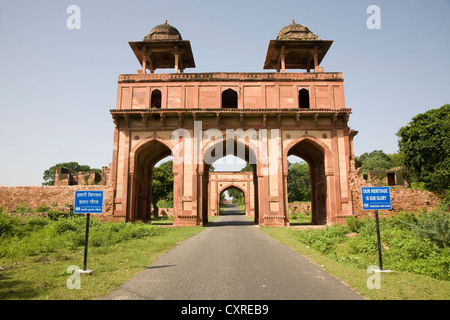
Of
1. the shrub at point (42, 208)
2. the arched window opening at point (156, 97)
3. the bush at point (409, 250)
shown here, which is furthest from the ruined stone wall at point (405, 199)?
the shrub at point (42, 208)

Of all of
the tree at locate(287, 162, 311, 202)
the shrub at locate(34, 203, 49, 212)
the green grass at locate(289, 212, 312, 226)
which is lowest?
the green grass at locate(289, 212, 312, 226)

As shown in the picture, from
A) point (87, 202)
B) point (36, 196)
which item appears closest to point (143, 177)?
point (36, 196)

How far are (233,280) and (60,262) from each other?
448 cm

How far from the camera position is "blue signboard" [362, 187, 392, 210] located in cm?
630

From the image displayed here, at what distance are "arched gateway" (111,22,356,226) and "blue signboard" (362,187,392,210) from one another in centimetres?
1337

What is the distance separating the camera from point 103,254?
8.37m

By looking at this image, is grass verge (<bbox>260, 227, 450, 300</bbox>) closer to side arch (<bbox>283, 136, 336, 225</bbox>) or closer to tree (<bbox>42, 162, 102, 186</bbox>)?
side arch (<bbox>283, 136, 336, 225</bbox>)

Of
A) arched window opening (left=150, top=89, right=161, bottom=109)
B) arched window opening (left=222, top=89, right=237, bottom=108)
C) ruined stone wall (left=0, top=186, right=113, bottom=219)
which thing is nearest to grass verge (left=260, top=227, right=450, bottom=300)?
arched window opening (left=222, top=89, right=237, bottom=108)

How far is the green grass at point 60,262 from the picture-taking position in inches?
187

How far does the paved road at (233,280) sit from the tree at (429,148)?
2538 centimetres

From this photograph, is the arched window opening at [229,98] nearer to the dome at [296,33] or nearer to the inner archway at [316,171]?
the dome at [296,33]

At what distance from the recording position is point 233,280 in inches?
213
